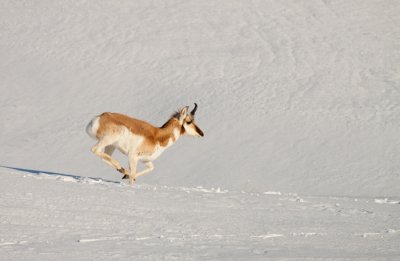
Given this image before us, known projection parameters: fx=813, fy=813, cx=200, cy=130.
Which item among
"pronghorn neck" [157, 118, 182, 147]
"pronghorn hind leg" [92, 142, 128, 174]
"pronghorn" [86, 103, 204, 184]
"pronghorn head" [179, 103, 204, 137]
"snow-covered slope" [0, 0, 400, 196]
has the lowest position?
"pronghorn hind leg" [92, 142, 128, 174]

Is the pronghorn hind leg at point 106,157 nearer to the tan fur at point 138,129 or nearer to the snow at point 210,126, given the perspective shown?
the tan fur at point 138,129

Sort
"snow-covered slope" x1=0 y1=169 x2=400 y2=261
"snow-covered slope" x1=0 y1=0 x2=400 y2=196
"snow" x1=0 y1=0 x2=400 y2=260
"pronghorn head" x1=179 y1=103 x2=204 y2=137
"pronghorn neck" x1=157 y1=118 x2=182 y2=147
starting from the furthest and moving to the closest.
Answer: "snow-covered slope" x1=0 y1=0 x2=400 y2=196 → "pronghorn head" x1=179 y1=103 x2=204 y2=137 → "pronghorn neck" x1=157 y1=118 x2=182 y2=147 → "snow" x1=0 y1=0 x2=400 y2=260 → "snow-covered slope" x1=0 y1=169 x2=400 y2=261

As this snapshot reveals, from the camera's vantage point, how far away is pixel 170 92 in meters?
28.2

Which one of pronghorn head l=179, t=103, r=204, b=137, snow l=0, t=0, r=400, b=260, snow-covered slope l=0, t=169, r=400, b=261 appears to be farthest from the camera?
pronghorn head l=179, t=103, r=204, b=137

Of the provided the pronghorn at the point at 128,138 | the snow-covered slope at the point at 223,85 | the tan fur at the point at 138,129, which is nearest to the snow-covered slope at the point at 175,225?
the pronghorn at the point at 128,138

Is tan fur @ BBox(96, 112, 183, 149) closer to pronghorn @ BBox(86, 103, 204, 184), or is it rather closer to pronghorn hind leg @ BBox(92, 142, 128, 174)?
pronghorn @ BBox(86, 103, 204, 184)

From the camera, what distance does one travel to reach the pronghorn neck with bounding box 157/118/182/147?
14.8m

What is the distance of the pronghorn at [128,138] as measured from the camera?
14.0 metres

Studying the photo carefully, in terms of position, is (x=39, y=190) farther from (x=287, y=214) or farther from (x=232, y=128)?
(x=232, y=128)

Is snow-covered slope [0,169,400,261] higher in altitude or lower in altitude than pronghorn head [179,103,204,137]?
lower

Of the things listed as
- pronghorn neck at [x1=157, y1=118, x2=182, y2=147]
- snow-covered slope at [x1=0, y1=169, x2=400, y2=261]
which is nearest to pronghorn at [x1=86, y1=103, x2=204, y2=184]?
pronghorn neck at [x1=157, y1=118, x2=182, y2=147]

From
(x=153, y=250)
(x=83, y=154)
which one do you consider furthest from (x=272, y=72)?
(x=153, y=250)

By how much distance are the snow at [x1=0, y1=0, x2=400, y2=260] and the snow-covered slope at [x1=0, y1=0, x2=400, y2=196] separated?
71 millimetres

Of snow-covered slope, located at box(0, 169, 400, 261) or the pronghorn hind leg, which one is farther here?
the pronghorn hind leg
